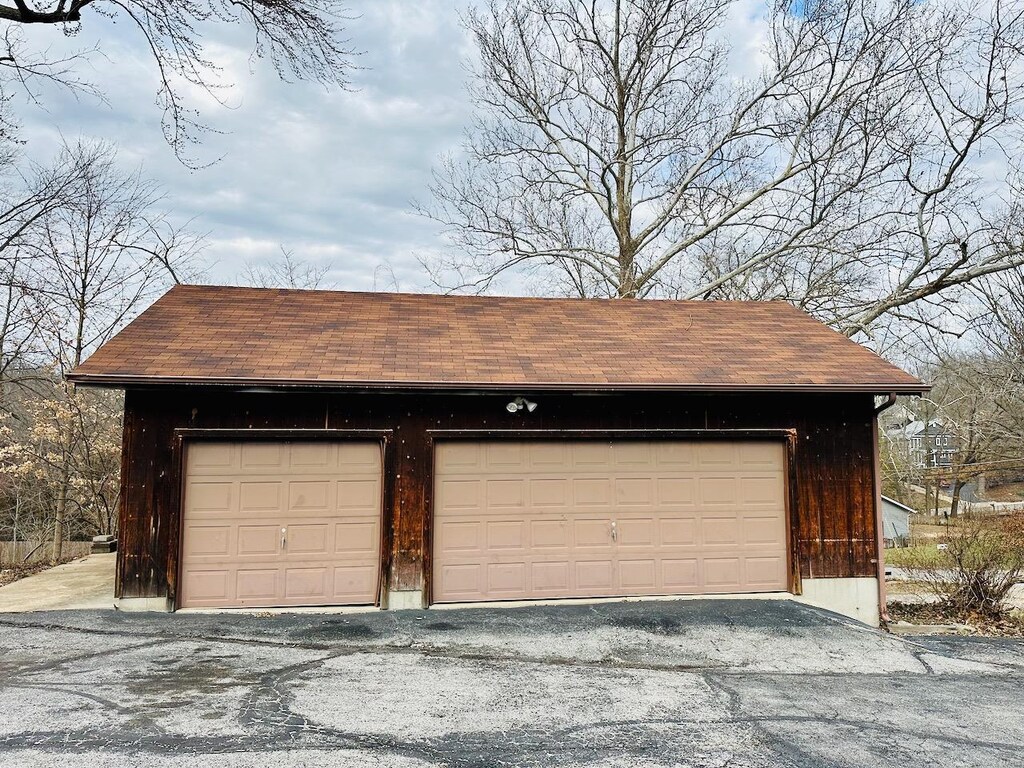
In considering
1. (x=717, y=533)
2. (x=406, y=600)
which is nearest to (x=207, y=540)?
(x=406, y=600)

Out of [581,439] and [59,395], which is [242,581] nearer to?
[581,439]

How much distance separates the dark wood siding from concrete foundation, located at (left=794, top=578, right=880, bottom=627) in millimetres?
117

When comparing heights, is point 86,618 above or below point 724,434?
below

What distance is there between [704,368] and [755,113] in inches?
537

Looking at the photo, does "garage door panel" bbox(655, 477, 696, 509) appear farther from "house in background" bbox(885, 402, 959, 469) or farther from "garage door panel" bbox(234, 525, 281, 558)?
"house in background" bbox(885, 402, 959, 469)

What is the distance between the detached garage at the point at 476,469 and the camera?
7488 mm

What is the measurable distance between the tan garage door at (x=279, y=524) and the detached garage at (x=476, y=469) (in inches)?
0.9

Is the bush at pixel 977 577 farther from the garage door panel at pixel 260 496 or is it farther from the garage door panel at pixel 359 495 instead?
the garage door panel at pixel 260 496

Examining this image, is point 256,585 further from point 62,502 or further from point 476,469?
point 62,502

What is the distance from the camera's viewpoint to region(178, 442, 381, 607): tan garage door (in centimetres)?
753

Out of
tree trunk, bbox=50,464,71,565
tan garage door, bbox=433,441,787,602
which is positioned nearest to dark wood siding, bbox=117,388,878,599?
tan garage door, bbox=433,441,787,602

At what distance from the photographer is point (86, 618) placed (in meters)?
7.05

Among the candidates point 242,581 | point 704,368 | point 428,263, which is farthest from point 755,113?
point 242,581

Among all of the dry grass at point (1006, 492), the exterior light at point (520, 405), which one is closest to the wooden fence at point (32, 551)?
the exterior light at point (520, 405)
